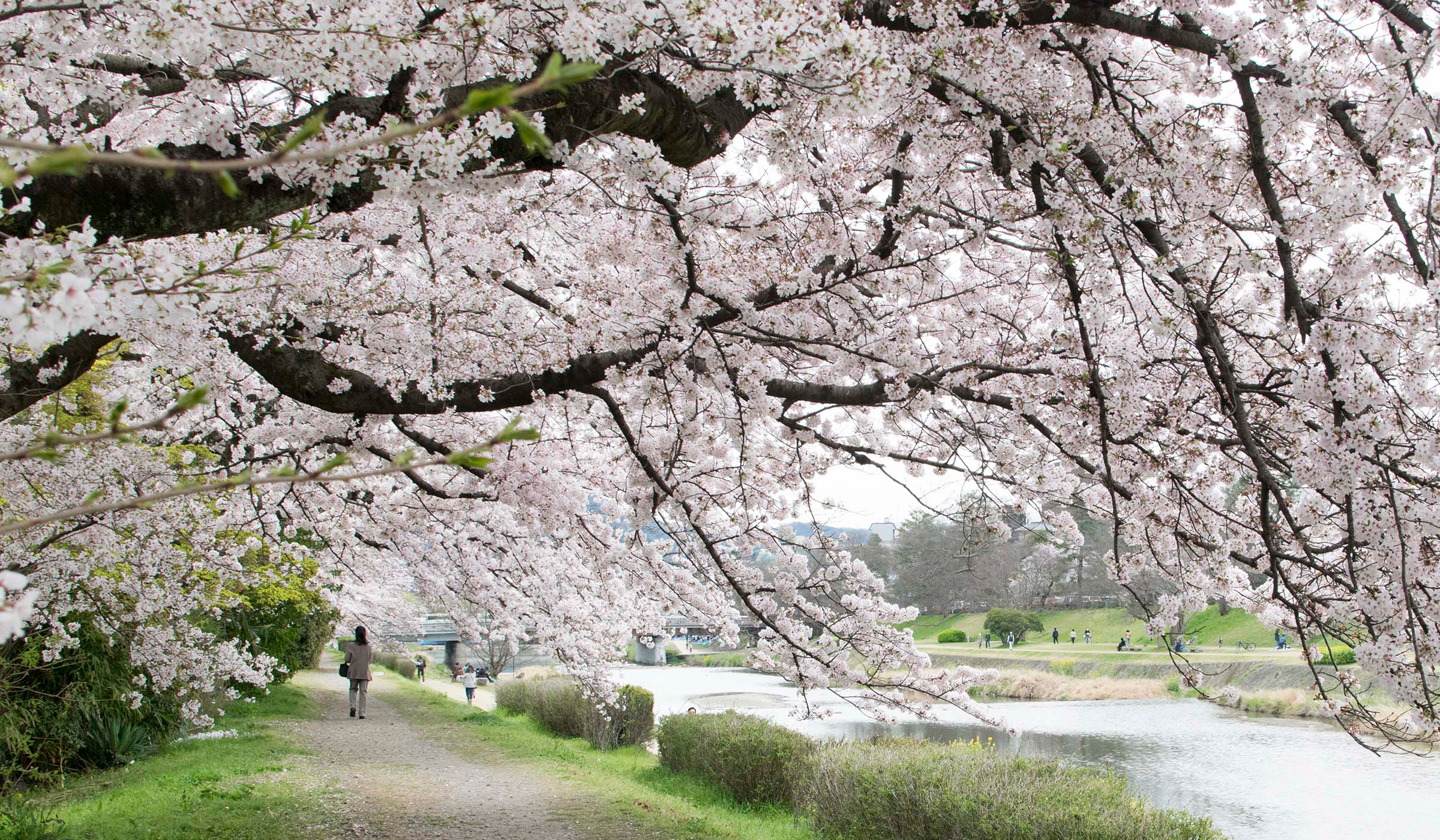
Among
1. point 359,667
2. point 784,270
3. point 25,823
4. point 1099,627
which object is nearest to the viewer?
point 784,270

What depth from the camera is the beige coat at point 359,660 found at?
13.2m

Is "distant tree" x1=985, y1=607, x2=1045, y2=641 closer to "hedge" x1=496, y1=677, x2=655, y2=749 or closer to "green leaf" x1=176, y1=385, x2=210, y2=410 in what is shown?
"hedge" x1=496, y1=677, x2=655, y2=749

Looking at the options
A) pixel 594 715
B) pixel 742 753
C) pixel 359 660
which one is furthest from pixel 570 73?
pixel 594 715

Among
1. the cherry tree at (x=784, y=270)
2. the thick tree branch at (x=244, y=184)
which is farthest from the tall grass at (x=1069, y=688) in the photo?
the thick tree branch at (x=244, y=184)

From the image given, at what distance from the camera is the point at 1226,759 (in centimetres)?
1332

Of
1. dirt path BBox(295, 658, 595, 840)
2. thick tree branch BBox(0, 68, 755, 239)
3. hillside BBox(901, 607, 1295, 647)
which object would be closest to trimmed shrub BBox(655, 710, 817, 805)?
dirt path BBox(295, 658, 595, 840)

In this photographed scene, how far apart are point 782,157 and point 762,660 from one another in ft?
12.8

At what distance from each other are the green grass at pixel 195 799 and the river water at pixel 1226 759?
14.5ft

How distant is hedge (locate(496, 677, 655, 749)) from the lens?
46.9 feet

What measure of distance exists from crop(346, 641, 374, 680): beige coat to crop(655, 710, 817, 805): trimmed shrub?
5.04 metres

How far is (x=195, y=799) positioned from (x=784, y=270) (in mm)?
7069

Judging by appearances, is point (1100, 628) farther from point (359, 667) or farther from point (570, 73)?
point (570, 73)

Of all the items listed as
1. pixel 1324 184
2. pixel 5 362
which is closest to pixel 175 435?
pixel 5 362

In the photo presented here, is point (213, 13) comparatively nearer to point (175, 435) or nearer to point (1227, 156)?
point (1227, 156)
